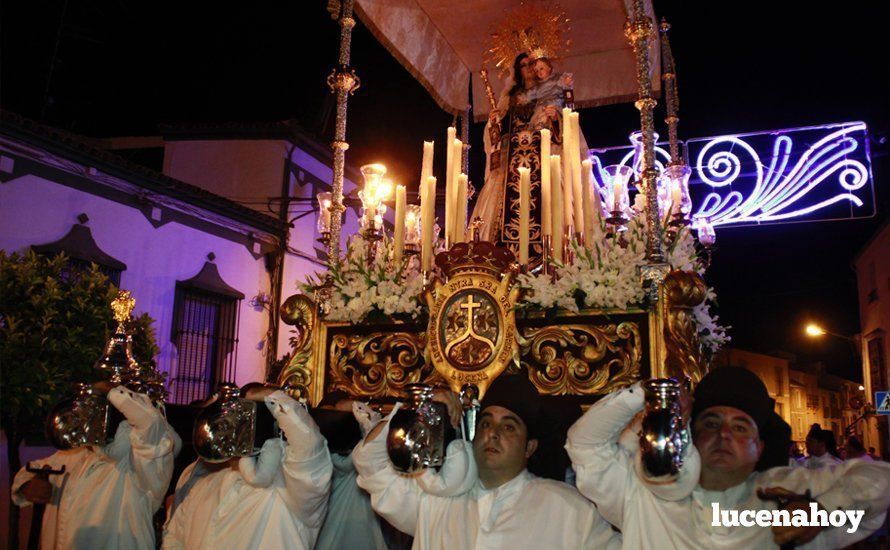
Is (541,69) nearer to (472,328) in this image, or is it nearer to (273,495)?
(472,328)

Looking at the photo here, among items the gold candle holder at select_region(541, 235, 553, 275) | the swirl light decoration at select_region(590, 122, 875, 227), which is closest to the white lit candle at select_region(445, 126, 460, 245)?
the gold candle holder at select_region(541, 235, 553, 275)

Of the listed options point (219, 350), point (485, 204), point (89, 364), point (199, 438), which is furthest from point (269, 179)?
point (199, 438)

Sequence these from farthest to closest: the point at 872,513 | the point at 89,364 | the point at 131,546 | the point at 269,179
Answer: the point at 269,179 < the point at 89,364 < the point at 131,546 < the point at 872,513

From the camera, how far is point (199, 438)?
10.3 ft

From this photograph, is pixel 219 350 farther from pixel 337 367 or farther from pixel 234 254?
pixel 337 367

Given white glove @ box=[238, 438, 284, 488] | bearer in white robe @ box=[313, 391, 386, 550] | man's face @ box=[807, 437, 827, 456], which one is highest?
white glove @ box=[238, 438, 284, 488]

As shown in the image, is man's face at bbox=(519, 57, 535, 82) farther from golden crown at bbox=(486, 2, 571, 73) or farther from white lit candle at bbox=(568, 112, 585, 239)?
white lit candle at bbox=(568, 112, 585, 239)

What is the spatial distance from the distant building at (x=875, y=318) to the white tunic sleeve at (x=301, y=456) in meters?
19.8

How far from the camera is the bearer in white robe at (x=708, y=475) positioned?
2498 mm

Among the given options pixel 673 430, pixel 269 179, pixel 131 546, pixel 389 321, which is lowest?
pixel 131 546

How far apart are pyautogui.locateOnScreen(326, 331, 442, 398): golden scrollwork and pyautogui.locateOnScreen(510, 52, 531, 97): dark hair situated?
2683 mm

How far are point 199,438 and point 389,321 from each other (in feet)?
5.34

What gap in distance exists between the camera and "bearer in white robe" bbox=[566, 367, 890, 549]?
8.20ft

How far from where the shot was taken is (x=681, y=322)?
369cm
